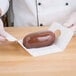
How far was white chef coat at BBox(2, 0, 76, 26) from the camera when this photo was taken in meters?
1.20

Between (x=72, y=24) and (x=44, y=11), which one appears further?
(x=44, y=11)

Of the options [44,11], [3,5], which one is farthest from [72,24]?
[3,5]

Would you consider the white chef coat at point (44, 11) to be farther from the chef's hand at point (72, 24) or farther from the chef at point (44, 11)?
the chef's hand at point (72, 24)

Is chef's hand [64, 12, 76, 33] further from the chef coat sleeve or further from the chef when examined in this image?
the chef coat sleeve

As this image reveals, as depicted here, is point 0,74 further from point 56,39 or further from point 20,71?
point 56,39

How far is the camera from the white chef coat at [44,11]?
120 cm

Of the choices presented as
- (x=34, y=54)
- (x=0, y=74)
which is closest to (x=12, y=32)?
(x=34, y=54)

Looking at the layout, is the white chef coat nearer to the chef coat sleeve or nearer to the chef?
the chef

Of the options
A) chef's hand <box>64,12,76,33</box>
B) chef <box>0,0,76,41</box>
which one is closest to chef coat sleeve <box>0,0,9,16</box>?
chef <box>0,0,76,41</box>

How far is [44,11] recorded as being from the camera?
3.96 ft

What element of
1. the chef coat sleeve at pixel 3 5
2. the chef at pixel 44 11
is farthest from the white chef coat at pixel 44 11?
the chef coat sleeve at pixel 3 5

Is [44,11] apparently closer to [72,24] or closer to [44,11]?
[44,11]

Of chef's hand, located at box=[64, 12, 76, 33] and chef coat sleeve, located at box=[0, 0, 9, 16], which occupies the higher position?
chef coat sleeve, located at box=[0, 0, 9, 16]

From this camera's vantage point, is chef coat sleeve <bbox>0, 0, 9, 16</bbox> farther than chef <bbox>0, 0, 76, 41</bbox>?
No
